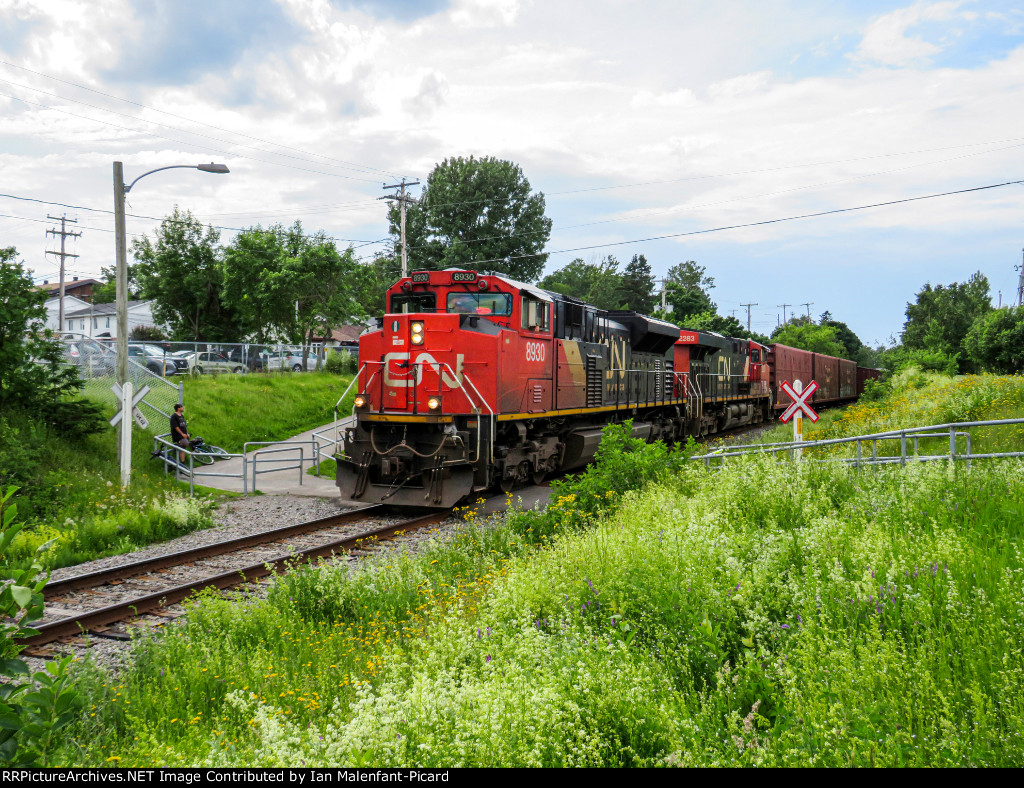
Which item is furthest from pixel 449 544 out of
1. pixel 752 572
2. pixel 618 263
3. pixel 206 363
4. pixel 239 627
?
pixel 618 263

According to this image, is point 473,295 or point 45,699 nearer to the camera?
point 45,699

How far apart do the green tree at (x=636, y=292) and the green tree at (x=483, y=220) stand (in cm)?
2238

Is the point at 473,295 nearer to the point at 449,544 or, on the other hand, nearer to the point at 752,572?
the point at 449,544

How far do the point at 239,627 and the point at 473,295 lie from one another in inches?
308

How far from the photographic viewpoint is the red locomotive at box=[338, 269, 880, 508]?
11.7 meters

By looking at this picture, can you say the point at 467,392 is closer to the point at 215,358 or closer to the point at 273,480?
the point at 273,480

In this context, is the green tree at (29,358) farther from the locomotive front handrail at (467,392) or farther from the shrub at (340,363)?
the shrub at (340,363)

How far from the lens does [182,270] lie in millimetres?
37125

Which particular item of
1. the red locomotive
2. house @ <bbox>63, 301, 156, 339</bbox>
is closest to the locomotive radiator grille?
the red locomotive

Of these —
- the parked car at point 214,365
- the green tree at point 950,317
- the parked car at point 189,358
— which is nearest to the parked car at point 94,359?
the parked car at point 214,365

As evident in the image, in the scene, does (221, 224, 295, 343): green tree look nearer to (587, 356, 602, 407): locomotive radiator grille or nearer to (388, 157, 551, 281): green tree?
(388, 157, 551, 281): green tree

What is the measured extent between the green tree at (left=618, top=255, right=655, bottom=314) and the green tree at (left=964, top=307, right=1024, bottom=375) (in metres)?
36.6

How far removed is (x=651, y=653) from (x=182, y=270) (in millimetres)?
38949
